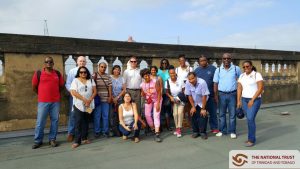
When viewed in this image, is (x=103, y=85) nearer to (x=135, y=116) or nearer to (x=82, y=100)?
(x=82, y=100)

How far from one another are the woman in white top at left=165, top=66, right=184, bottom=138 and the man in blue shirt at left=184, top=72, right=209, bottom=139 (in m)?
0.26

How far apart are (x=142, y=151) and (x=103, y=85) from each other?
5.55 feet

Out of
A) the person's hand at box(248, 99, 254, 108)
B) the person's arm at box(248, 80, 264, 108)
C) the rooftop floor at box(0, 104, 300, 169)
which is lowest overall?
the rooftop floor at box(0, 104, 300, 169)

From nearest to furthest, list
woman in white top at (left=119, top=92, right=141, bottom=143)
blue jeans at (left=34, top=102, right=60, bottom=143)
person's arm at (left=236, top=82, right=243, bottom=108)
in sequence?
blue jeans at (left=34, top=102, right=60, bottom=143), person's arm at (left=236, top=82, right=243, bottom=108), woman in white top at (left=119, top=92, right=141, bottom=143)

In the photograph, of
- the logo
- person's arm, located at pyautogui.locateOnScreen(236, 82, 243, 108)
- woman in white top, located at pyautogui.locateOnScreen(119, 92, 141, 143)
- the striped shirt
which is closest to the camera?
the logo

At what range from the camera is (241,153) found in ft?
14.4

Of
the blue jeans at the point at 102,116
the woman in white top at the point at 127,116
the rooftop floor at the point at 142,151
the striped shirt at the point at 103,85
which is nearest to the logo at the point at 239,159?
the rooftop floor at the point at 142,151

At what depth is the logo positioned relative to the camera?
13.4 feet

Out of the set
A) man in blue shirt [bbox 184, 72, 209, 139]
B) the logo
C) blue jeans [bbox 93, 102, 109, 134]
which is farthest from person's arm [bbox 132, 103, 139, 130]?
the logo

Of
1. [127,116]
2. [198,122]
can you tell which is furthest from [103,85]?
[198,122]

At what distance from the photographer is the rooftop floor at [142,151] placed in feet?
13.6

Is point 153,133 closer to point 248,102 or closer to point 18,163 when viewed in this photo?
point 248,102

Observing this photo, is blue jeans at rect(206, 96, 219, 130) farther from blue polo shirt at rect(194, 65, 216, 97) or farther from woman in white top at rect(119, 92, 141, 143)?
woman in white top at rect(119, 92, 141, 143)

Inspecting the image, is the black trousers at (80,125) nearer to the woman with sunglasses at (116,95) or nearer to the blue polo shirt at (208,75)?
the woman with sunglasses at (116,95)
